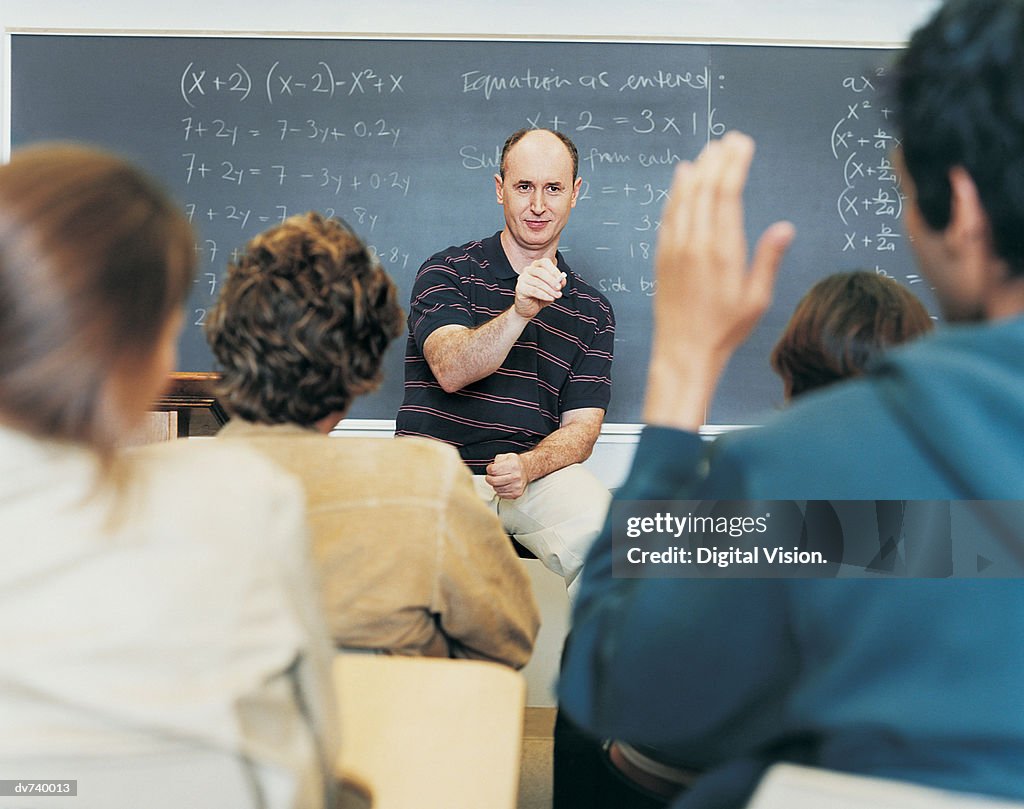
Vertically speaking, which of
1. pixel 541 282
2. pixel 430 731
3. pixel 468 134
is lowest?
pixel 430 731

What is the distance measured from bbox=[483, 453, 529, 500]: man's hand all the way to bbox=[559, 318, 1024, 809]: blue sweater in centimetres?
188

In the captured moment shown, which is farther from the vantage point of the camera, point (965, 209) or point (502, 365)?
point (502, 365)

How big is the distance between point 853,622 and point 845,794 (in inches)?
4.4

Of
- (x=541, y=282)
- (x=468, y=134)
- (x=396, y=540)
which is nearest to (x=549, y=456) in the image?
(x=541, y=282)

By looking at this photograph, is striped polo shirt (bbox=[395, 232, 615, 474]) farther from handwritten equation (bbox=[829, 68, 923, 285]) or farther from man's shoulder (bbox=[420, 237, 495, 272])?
handwritten equation (bbox=[829, 68, 923, 285])

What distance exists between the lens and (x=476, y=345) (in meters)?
2.65

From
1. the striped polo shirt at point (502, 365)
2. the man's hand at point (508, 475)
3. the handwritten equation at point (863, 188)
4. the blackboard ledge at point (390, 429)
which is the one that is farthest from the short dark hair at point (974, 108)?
the handwritten equation at point (863, 188)

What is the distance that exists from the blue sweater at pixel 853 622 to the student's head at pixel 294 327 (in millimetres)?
633

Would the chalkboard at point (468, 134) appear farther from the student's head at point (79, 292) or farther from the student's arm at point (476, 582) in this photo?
the student's head at point (79, 292)

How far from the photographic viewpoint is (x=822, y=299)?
1.38m

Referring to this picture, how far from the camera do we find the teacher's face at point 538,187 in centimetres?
290

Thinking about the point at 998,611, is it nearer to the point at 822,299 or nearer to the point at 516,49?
the point at 822,299

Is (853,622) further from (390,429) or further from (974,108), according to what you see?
(390,429)

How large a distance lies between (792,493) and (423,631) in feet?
2.22
